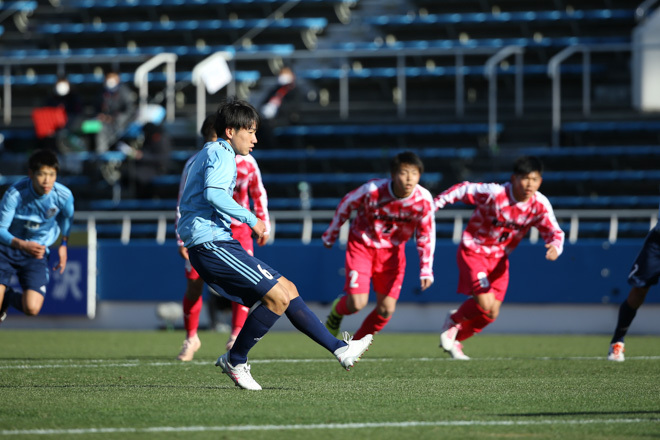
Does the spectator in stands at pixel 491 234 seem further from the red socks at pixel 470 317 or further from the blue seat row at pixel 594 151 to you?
the blue seat row at pixel 594 151

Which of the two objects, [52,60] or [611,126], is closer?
[611,126]

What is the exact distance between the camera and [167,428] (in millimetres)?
5375

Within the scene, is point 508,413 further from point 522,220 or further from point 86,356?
point 86,356

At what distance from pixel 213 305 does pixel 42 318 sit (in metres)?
2.75

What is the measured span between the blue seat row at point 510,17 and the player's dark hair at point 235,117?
14353 millimetres

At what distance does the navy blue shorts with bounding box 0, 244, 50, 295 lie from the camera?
379 inches

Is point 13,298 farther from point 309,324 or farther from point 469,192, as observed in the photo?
point 469,192

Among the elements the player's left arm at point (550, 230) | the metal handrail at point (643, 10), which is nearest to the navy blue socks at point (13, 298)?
the player's left arm at point (550, 230)

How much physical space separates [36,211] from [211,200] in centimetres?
369

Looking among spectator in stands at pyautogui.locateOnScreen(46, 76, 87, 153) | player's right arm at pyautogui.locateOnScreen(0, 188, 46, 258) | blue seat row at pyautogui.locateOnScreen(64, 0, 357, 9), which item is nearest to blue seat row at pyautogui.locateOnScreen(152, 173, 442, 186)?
spectator in stands at pyautogui.locateOnScreen(46, 76, 87, 153)

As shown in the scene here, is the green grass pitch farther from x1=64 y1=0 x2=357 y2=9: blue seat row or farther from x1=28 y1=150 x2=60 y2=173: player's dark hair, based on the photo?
x1=64 y1=0 x2=357 y2=9: blue seat row

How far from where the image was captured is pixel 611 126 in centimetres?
1822

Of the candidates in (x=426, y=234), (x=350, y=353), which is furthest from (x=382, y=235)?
(x=350, y=353)

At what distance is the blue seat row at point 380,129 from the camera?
62.0 ft
